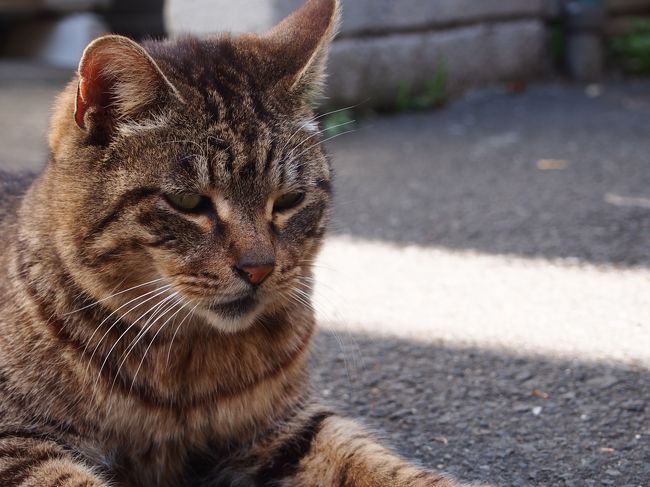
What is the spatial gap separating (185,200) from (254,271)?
24 centimetres

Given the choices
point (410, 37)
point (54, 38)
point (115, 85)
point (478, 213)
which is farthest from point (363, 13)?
point (115, 85)

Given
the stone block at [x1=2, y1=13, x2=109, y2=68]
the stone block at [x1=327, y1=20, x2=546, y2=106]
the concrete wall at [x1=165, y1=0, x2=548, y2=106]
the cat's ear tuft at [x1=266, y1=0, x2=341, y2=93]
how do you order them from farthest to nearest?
the stone block at [x1=2, y1=13, x2=109, y2=68] → the stone block at [x1=327, y1=20, x2=546, y2=106] → the concrete wall at [x1=165, y1=0, x2=548, y2=106] → the cat's ear tuft at [x1=266, y1=0, x2=341, y2=93]

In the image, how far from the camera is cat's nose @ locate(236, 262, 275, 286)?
191 centimetres

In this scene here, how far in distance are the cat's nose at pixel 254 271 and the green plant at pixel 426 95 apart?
4.98 metres

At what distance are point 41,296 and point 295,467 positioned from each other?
0.80 meters

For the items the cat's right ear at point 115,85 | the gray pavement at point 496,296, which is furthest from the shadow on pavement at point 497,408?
the cat's right ear at point 115,85

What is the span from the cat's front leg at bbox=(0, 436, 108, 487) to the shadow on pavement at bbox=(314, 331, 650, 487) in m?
0.88

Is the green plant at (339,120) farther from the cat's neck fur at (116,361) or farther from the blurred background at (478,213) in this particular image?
the cat's neck fur at (116,361)

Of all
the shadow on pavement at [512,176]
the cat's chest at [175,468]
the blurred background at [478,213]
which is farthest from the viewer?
the shadow on pavement at [512,176]

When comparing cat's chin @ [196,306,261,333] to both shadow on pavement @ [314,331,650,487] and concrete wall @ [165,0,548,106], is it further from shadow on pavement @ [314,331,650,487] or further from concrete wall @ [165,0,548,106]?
concrete wall @ [165,0,548,106]

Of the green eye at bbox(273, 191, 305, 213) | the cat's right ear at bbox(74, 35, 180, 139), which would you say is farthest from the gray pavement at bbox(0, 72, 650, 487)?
the cat's right ear at bbox(74, 35, 180, 139)

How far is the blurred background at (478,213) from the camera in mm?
2432

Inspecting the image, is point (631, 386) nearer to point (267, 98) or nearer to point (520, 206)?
point (267, 98)

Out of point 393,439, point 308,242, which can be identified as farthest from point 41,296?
point 393,439
